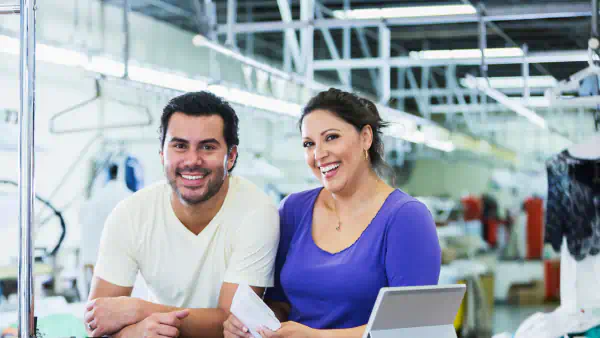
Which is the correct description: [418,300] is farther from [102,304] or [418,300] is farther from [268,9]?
[268,9]

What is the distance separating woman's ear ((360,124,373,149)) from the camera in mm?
2584

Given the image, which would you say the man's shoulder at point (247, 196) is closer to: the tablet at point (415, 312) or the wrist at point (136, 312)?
the wrist at point (136, 312)

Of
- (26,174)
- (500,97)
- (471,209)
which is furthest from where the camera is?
(471,209)

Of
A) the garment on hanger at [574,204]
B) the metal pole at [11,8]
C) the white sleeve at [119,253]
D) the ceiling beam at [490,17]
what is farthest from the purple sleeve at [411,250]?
the ceiling beam at [490,17]

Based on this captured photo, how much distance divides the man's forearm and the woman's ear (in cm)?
74

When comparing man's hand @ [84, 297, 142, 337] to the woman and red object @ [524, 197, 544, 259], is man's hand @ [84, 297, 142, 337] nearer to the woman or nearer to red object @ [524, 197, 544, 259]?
the woman

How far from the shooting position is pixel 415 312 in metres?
1.91

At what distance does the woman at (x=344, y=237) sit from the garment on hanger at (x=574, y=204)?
2099mm

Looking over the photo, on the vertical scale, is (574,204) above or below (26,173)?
below

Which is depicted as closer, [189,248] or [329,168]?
[329,168]

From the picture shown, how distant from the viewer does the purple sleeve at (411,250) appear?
2.34 meters

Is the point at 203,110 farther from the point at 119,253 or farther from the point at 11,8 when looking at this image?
the point at 11,8

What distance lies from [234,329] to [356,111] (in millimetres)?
821

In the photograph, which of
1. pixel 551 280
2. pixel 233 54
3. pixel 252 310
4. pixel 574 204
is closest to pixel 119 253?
pixel 252 310
